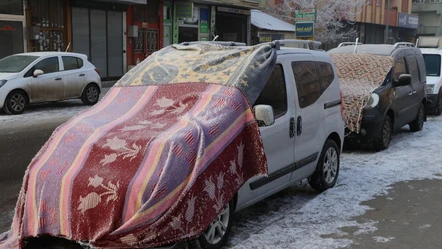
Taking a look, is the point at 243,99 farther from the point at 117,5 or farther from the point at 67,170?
the point at 117,5

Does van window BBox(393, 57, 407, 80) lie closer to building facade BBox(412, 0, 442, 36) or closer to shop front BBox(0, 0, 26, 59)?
shop front BBox(0, 0, 26, 59)

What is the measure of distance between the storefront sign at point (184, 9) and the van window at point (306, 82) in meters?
22.4

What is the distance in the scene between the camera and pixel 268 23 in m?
34.6

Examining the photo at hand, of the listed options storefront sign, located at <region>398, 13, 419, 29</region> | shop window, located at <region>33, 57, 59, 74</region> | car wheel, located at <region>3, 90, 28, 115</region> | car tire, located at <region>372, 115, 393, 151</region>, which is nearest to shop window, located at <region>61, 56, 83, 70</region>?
shop window, located at <region>33, 57, 59, 74</region>

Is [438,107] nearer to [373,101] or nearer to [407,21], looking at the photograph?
[373,101]

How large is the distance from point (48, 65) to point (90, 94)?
1.79m

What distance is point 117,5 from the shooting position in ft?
79.9

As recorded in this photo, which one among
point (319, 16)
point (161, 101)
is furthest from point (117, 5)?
point (161, 101)

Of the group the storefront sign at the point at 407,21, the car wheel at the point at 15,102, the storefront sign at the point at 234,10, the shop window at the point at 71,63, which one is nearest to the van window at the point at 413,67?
the shop window at the point at 71,63

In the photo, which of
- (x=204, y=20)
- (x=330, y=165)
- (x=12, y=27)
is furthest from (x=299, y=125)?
(x=204, y=20)

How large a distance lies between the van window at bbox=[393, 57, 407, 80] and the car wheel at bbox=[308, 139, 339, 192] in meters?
3.58

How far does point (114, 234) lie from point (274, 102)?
2344mm

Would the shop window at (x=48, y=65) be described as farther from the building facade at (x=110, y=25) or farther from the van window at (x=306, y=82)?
the van window at (x=306, y=82)

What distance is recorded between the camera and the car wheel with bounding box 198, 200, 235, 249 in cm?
444
